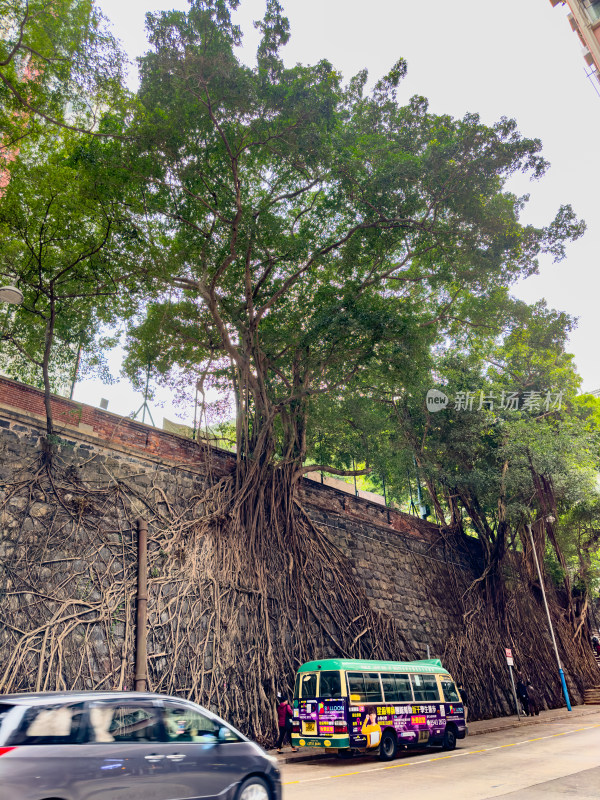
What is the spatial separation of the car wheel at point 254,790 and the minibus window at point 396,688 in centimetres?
564

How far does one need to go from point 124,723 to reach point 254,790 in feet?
3.85

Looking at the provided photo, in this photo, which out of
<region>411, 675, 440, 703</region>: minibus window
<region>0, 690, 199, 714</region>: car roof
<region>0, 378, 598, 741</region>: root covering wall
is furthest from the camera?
<region>411, 675, 440, 703</region>: minibus window

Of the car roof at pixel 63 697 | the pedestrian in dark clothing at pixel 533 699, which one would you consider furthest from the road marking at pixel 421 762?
the pedestrian in dark clothing at pixel 533 699

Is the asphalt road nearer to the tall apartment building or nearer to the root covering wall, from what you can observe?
the root covering wall

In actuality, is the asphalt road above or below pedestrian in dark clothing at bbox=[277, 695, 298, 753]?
below

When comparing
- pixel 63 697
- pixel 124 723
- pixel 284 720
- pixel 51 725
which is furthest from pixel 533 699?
pixel 51 725

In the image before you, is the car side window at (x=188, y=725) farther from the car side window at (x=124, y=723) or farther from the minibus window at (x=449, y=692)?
the minibus window at (x=449, y=692)

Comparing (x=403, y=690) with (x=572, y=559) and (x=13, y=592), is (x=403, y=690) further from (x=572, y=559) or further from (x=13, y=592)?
(x=572, y=559)

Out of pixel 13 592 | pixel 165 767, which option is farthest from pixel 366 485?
pixel 165 767

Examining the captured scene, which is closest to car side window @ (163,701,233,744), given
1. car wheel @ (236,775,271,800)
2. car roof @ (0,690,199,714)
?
car roof @ (0,690,199,714)

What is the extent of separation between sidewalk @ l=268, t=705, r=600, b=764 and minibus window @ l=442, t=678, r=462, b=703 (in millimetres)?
1689

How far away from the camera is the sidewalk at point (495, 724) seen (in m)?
9.20

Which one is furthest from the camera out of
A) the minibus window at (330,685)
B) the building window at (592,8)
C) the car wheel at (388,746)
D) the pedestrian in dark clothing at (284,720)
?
the building window at (592,8)

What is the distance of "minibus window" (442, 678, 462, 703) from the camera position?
1064 cm
